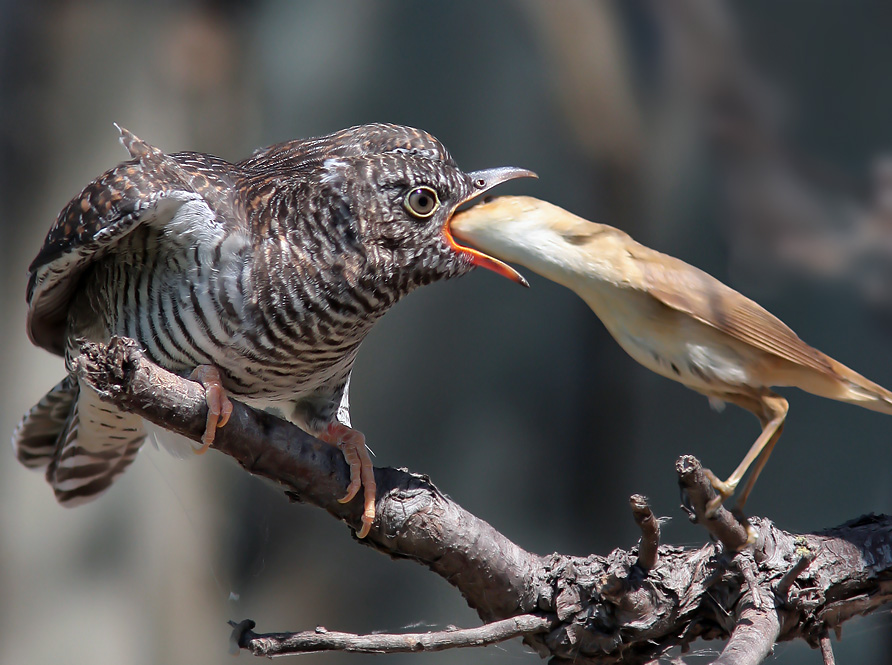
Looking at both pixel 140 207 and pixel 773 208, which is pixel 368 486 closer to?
pixel 140 207

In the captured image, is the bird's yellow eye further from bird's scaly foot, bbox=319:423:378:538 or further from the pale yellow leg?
the pale yellow leg

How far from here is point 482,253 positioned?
3.51 feet

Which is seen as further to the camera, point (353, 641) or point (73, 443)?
point (73, 443)

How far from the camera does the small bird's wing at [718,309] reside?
884 mm

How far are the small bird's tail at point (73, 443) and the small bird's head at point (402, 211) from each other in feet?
1.99

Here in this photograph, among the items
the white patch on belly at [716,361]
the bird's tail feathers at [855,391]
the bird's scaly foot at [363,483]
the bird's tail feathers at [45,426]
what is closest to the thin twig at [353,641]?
the bird's scaly foot at [363,483]

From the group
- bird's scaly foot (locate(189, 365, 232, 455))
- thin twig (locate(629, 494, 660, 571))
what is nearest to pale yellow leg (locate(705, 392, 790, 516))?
thin twig (locate(629, 494, 660, 571))

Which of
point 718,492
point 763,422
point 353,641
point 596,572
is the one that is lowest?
point 353,641

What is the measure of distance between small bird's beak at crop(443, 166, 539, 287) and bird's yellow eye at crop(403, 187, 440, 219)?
0.12ft

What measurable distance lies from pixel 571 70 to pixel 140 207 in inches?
44.9

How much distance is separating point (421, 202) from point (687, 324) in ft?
1.34

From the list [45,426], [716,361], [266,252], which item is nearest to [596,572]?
[716,361]

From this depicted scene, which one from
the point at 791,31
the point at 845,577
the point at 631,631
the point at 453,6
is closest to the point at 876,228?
the point at 791,31

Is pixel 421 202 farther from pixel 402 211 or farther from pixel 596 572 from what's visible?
pixel 596 572
